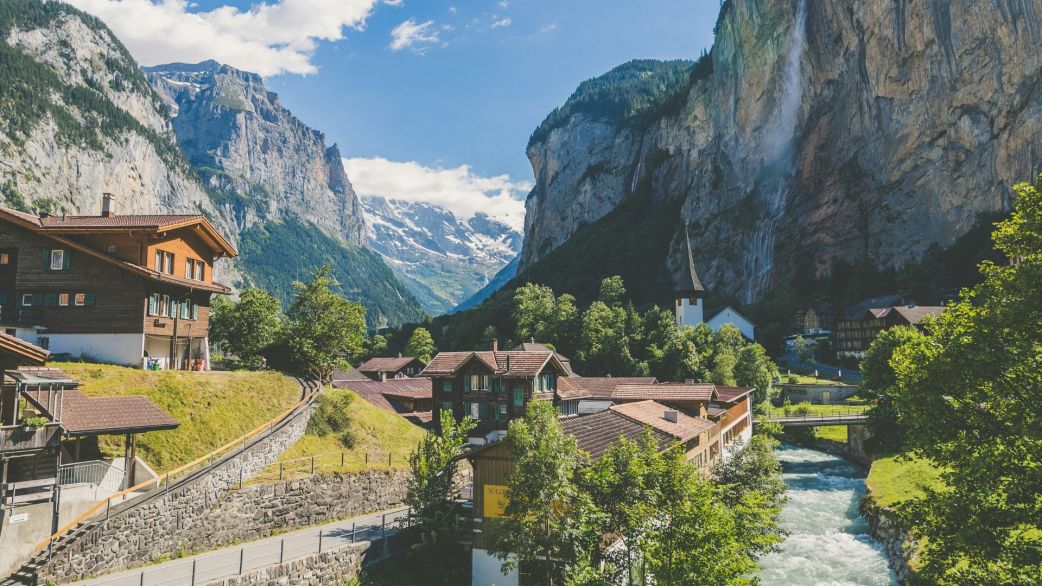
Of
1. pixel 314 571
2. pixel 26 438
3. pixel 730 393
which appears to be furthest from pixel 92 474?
pixel 730 393

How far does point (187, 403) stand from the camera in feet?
107

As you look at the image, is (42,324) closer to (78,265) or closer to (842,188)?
(78,265)

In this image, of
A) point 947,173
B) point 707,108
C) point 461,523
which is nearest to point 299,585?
point 461,523

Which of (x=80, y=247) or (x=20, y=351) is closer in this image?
(x=20, y=351)

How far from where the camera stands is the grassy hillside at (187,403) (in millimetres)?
29250

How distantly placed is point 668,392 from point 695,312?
6702 centimetres

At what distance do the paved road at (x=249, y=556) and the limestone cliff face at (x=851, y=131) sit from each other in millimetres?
115872

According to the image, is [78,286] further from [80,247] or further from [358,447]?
[358,447]

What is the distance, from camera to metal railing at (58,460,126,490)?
2370 cm

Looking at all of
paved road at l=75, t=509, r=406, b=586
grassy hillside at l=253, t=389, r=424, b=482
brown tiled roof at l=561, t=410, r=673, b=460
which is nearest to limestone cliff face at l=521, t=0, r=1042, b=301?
brown tiled roof at l=561, t=410, r=673, b=460

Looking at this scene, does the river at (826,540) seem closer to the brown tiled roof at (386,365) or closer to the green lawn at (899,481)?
the green lawn at (899,481)

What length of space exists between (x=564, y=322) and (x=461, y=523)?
248 ft

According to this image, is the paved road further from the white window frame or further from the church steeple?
the church steeple

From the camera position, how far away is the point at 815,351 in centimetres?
11019
